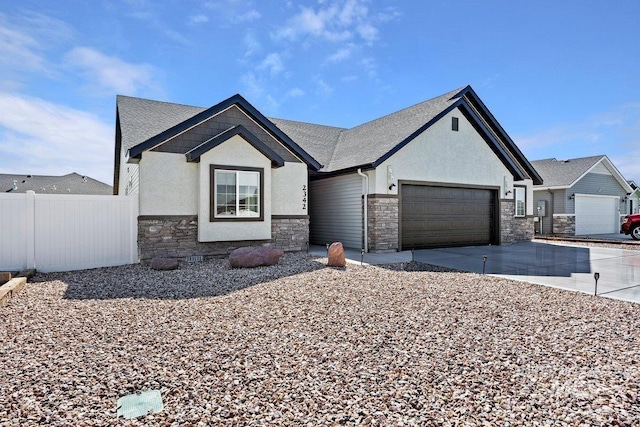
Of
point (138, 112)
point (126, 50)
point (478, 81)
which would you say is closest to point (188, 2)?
point (126, 50)

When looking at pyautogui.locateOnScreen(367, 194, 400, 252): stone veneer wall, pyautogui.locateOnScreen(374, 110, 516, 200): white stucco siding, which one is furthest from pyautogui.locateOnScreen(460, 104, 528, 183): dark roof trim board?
pyautogui.locateOnScreen(367, 194, 400, 252): stone veneer wall

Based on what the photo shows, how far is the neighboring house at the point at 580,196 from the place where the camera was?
22.0 metres

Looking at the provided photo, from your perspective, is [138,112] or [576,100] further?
[576,100]

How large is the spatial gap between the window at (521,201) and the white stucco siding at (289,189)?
446 inches

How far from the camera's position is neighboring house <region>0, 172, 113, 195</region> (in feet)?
78.3

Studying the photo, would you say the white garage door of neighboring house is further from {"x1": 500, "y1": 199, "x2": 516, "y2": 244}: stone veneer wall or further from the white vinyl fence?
the white vinyl fence

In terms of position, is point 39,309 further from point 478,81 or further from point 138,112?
point 478,81

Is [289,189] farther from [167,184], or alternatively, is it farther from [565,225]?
[565,225]

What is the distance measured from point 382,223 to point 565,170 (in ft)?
59.7

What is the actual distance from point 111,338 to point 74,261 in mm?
6329

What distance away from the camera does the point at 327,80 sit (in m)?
15.1

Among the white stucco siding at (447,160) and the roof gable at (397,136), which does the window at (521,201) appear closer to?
the roof gable at (397,136)

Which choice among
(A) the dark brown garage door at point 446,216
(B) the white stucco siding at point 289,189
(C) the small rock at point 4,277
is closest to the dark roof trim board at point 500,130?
(A) the dark brown garage door at point 446,216

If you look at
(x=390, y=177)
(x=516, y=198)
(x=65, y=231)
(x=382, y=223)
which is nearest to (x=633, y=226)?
(x=516, y=198)
